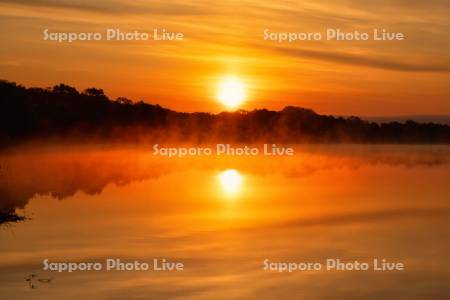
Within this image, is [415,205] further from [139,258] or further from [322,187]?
[139,258]

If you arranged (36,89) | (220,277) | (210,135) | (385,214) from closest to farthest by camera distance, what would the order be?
(220,277), (385,214), (36,89), (210,135)

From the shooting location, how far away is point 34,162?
45969 mm

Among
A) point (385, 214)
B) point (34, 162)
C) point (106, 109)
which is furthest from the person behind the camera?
point (106, 109)

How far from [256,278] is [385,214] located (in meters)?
10.3

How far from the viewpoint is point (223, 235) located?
1797 cm

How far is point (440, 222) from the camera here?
2130 centimetres

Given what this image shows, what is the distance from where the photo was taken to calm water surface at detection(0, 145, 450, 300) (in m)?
12.8

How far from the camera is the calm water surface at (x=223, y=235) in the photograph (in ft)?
41.8

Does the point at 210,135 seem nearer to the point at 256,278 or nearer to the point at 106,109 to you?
the point at 106,109

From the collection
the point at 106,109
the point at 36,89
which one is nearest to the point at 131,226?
the point at 36,89

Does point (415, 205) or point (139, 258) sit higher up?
point (415, 205)

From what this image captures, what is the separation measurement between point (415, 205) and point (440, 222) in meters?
4.63

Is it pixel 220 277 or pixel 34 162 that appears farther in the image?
pixel 34 162

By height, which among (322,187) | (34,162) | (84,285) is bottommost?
(84,285)
